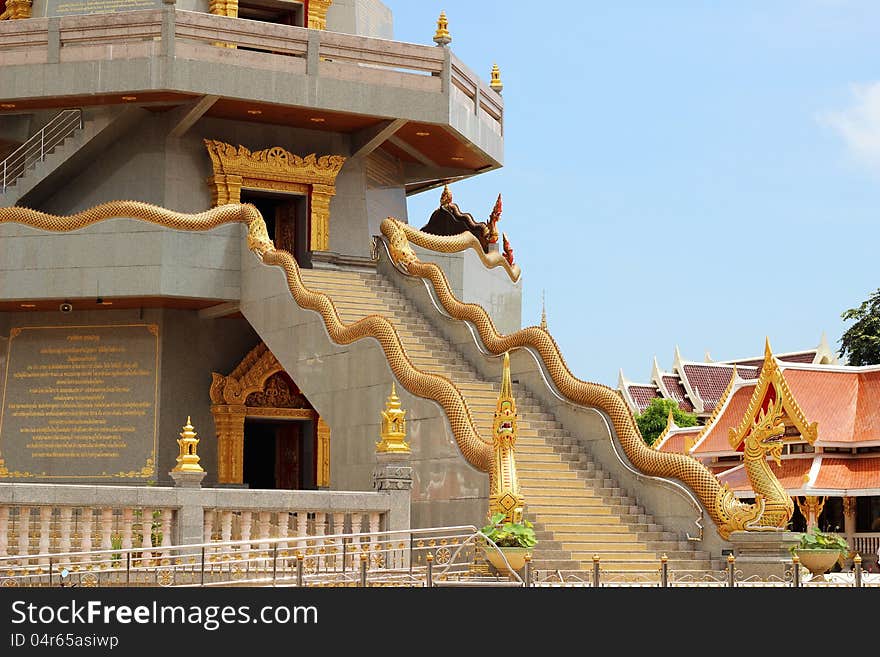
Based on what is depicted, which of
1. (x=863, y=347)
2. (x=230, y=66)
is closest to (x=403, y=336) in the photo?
(x=230, y=66)

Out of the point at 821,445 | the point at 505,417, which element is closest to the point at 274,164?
the point at 505,417

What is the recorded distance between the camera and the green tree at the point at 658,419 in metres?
56.4

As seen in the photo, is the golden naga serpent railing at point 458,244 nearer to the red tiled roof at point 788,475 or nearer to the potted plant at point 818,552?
the red tiled roof at point 788,475

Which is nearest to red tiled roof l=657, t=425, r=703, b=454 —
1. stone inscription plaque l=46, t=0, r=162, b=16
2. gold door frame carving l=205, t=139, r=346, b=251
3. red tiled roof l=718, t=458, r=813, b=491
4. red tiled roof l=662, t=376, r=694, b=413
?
red tiled roof l=718, t=458, r=813, b=491

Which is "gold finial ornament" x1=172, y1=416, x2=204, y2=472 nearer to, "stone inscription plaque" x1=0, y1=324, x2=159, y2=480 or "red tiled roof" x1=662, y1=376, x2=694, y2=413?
"stone inscription plaque" x1=0, y1=324, x2=159, y2=480

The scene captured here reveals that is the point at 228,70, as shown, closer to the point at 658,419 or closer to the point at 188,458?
the point at 188,458

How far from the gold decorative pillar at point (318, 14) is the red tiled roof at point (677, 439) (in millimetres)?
17753

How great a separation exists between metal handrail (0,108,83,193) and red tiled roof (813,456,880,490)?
17.6 metres

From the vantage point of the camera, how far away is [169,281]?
89.8ft

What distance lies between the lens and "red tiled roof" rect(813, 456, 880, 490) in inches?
1362

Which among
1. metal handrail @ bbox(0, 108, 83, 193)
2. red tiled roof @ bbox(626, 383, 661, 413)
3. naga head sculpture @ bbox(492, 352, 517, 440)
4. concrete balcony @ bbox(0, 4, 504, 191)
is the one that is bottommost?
naga head sculpture @ bbox(492, 352, 517, 440)
